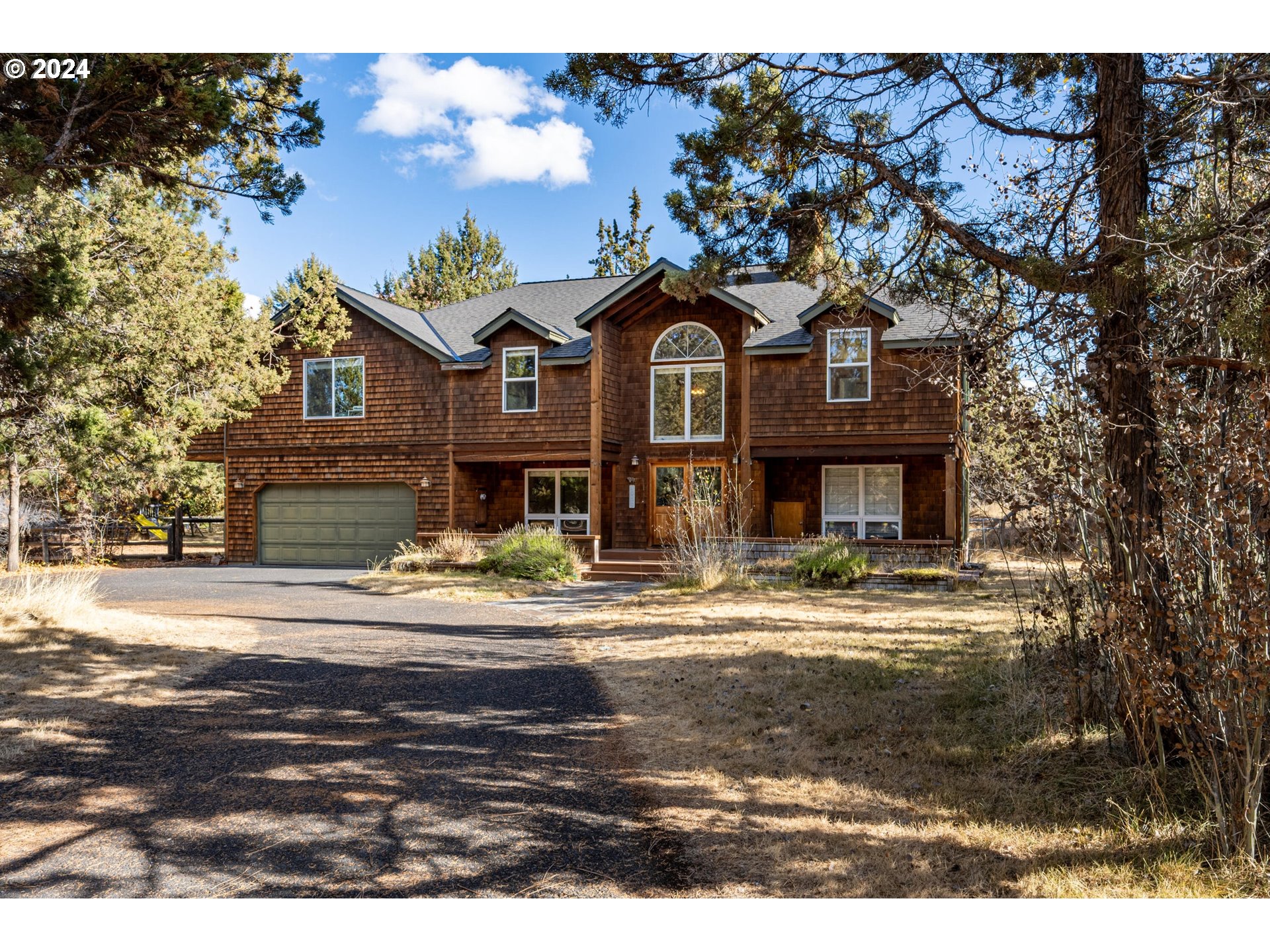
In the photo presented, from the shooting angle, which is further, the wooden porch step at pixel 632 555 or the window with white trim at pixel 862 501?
the window with white trim at pixel 862 501

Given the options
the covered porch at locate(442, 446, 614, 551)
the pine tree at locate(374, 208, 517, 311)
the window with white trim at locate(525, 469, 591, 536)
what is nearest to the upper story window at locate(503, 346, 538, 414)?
the covered porch at locate(442, 446, 614, 551)

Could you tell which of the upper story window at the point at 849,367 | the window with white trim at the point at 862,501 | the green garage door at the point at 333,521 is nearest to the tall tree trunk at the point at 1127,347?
the upper story window at the point at 849,367

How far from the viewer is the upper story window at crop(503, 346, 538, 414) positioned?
18.8 m

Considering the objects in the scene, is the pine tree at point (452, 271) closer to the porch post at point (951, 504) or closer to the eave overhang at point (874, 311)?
the eave overhang at point (874, 311)

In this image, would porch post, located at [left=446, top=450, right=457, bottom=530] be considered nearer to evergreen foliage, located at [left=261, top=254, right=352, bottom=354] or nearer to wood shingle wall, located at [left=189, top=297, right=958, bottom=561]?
wood shingle wall, located at [left=189, top=297, right=958, bottom=561]

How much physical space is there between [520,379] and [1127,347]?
15.8m

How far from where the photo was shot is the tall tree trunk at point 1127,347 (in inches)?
152

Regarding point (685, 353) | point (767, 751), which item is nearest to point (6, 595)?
point (767, 751)

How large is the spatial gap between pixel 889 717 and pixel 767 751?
1.00 m

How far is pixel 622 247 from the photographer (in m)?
36.7

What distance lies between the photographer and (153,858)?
3.37 meters

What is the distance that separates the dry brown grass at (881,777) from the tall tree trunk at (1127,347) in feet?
1.86

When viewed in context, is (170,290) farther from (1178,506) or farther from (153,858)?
(1178,506)
